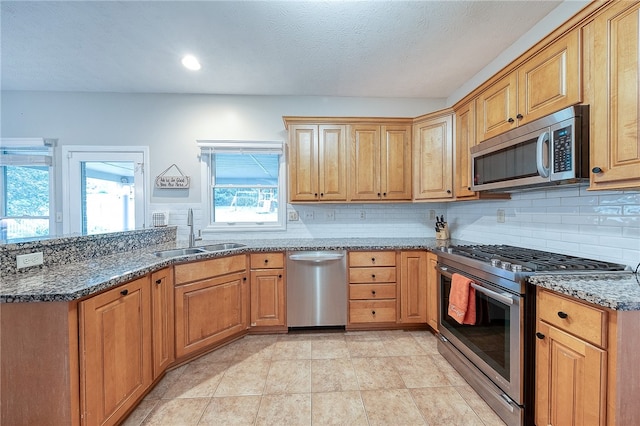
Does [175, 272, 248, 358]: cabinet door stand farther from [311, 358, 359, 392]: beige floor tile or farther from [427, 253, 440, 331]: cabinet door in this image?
[427, 253, 440, 331]: cabinet door

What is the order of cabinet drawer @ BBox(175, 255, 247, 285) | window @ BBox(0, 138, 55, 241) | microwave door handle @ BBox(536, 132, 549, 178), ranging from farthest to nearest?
window @ BBox(0, 138, 55, 241) → cabinet drawer @ BBox(175, 255, 247, 285) → microwave door handle @ BBox(536, 132, 549, 178)

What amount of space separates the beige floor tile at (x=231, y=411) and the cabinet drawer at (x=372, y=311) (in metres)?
1.20

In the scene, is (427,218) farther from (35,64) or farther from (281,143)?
(35,64)

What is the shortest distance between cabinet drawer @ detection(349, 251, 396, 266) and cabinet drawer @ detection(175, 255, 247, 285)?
1.09m

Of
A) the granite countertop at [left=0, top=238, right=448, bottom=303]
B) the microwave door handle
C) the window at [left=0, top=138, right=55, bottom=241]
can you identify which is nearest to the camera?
the granite countertop at [left=0, top=238, right=448, bottom=303]

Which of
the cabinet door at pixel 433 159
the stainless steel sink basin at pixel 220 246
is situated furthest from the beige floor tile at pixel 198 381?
the cabinet door at pixel 433 159

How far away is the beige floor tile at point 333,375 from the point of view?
1.84 metres

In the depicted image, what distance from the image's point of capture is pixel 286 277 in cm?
262

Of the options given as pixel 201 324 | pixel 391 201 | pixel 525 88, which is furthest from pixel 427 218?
pixel 201 324

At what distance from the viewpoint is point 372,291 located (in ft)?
8.67

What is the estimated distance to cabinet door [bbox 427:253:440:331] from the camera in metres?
2.44

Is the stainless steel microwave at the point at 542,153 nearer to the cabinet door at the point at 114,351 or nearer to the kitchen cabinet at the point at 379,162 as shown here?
the kitchen cabinet at the point at 379,162

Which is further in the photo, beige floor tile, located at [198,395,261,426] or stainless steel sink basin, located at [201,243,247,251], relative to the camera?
stainless steel sink basin, located at [201,243,247,251]

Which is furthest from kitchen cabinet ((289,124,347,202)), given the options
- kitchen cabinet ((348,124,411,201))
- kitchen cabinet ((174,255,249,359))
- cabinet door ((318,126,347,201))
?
kitchen cabinet ((174,255,249,359))
